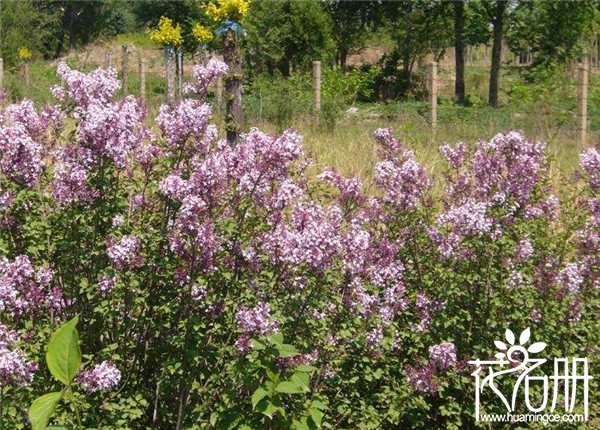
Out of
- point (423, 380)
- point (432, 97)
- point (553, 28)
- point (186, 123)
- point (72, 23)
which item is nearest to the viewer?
point (186, 123)

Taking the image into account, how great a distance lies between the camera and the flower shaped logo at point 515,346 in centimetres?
360

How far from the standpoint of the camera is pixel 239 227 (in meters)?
3.04

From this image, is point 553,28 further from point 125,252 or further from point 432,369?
point 125,252

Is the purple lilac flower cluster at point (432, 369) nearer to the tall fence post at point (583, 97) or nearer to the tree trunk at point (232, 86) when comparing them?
the tree trunk at point (232, 86)

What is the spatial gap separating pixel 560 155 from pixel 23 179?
742 cm

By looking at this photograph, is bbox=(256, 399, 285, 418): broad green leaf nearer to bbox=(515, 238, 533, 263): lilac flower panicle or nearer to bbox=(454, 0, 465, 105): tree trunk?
bbox=(515, 238, 533, 263): lilac flower panicle

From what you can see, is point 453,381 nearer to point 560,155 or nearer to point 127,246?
point 127,246

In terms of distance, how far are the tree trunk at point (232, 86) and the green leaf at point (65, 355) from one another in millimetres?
4893

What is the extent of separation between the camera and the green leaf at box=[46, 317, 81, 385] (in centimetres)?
118

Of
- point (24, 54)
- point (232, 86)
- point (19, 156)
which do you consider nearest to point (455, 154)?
point (19, 156)

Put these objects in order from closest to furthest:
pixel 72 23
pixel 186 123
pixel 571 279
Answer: pixel 186 123, pixel 571 279, pixel 72 23

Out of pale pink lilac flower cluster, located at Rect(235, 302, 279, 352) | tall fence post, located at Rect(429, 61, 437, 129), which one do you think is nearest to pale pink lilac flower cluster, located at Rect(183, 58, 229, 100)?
pale pink lilac flower cluster, located at Rect(235, 302, 279, 352)

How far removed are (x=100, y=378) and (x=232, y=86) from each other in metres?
4.23

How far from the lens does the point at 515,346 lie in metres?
3.67
